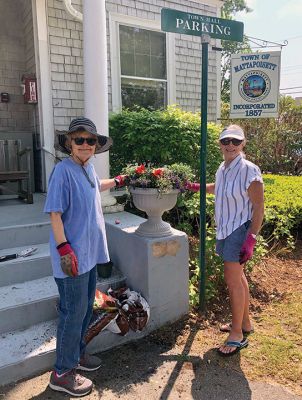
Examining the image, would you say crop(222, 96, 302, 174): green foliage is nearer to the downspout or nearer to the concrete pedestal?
the downspout

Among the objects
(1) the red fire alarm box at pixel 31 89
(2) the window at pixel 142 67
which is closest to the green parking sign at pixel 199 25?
(1) the red fire alarm box at pixel 31 89

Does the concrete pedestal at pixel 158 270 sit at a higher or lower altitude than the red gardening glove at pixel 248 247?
lower

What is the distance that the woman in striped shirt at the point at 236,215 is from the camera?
271 centimetres

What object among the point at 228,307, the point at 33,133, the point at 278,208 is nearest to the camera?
the point at 228,307

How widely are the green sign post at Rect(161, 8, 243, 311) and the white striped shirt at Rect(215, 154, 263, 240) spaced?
0.44m

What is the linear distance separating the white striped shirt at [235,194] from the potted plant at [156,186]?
39 centimetres

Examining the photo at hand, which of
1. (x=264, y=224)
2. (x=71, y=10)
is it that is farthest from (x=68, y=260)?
(x=71, y=10)

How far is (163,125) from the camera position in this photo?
202 inches

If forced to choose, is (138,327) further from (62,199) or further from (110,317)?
(62,199)

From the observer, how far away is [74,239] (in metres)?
2.33

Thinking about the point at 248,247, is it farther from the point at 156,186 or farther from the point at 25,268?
the point at 25,268

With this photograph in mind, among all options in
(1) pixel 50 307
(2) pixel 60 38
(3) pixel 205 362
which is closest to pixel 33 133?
(2) pixel 60 38

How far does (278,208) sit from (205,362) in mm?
2878

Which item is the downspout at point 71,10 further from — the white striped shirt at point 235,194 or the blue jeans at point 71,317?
the blue jeans at point 71,317
